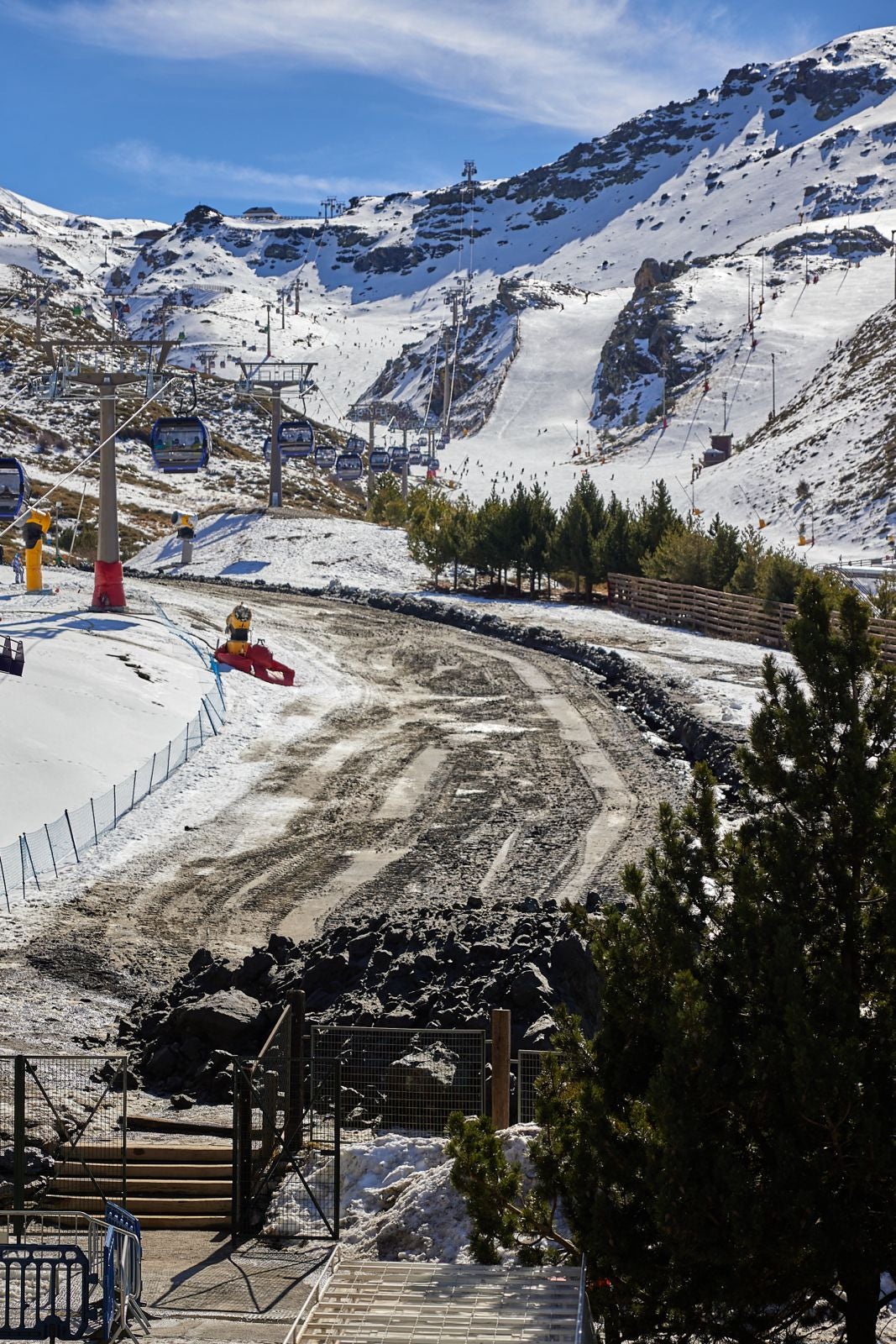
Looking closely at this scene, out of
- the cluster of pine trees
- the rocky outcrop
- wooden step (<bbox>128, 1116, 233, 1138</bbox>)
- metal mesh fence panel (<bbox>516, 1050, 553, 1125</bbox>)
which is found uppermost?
the rocky outcrop

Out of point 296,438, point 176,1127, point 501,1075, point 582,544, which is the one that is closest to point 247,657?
point 582,544

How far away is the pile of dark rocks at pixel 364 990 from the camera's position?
61.0ft

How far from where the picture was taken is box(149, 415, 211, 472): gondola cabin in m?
51.1

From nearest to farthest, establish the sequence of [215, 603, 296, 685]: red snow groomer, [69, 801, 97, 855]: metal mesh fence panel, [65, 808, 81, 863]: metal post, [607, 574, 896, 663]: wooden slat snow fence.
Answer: [65, 808, 81, 863]: metal post, [69, 801, 97, 855]: metal mesh fence panel, [215, 603, 296, 685]: red snow groomer, [607, 574, 896, 663]: wooden slat snow fence

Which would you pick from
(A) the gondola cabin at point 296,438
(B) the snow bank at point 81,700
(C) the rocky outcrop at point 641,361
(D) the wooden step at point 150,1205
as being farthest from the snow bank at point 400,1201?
(C) the rocky outcrop at point 641,361

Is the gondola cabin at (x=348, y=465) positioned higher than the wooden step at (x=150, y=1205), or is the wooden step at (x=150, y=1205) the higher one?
the gondola cabin at (x=348, y=465)

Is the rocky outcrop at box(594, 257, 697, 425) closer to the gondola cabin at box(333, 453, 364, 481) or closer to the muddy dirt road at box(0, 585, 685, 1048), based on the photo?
the gondola cabin at box(333, 453, 364, 481)

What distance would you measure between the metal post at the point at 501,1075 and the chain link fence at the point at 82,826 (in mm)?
12970

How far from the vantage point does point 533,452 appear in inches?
6299

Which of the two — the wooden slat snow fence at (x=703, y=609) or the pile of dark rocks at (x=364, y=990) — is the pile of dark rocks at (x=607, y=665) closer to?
the wooden slat snow fence at (x=703, y=609)

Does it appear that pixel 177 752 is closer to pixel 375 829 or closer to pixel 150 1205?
pixel 375 829

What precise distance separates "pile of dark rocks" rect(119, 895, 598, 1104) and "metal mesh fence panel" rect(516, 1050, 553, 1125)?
0.91 ft

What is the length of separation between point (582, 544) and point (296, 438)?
18.9 metres

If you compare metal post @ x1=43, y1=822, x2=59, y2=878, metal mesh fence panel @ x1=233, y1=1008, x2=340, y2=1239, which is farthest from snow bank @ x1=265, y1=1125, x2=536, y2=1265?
metal post @ x1=43, y1=822, x2=59, y2=878
